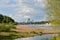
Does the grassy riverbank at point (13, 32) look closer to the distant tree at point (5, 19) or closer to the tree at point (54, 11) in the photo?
the distant tree at point (5, 19)

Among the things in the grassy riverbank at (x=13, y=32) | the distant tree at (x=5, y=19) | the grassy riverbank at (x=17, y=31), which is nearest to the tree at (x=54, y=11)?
the grassy riverbank at (x=17, y=31)

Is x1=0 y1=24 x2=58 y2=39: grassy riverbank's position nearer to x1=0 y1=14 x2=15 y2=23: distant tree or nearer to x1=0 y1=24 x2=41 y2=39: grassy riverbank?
x1=0 y1=24 x2=41 y2=39: grassy riverbank

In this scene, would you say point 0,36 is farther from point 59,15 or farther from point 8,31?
point 59,15

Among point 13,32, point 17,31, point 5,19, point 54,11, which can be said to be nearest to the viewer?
point 54,11

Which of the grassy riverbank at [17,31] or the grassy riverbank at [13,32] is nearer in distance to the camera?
the grassy riverbank at [17,31]

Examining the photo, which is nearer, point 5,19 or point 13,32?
point 5,19

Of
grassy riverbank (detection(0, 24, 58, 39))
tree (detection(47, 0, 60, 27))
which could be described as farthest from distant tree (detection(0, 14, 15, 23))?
tree (detection(47, 0, 60, 27))

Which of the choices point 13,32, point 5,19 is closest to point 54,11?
point 5,19

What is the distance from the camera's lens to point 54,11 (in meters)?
3.77

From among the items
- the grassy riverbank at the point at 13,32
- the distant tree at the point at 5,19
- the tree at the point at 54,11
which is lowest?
the grassy riverbank at the point at 13,32

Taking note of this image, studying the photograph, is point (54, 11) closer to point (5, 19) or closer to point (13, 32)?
point (5, 19)

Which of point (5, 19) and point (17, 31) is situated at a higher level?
point (5, 19)

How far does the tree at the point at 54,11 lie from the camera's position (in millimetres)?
3756

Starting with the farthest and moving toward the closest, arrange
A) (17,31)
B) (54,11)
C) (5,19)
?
(17,31) < (5,19) < (54,11)
